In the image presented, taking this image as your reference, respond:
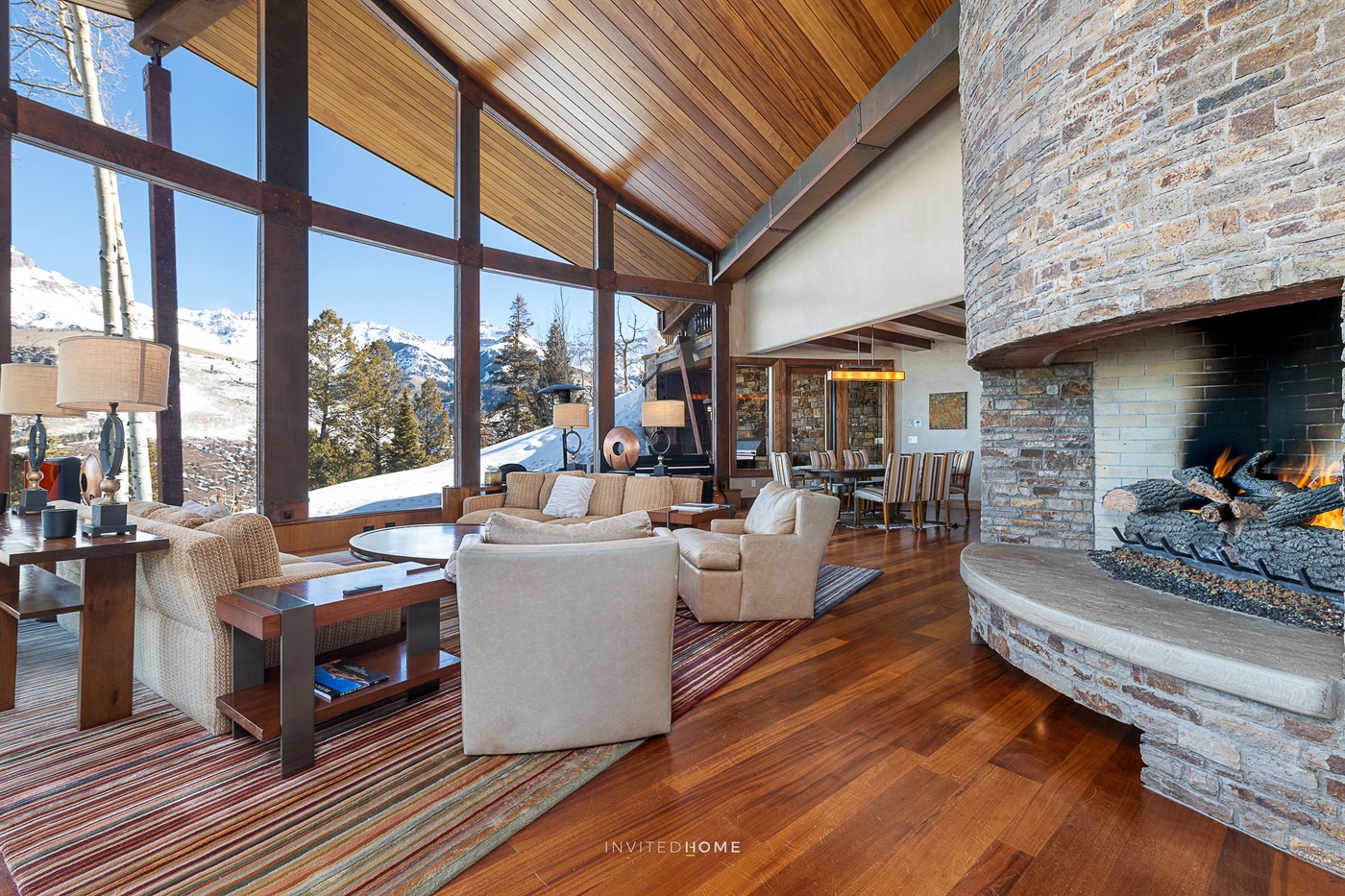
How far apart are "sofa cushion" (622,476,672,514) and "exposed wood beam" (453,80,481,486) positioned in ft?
7.19

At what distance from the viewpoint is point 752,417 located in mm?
9203

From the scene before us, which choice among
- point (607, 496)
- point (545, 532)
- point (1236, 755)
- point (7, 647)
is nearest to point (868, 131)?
point (607, 496)

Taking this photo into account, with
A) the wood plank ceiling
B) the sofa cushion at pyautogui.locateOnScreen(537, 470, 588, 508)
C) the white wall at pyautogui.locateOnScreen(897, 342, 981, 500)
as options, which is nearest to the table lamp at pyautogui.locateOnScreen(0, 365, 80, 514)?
the wood plank ceiling

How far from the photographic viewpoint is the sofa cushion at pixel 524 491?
231 inches

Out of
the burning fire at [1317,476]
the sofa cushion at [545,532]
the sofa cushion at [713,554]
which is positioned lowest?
the sofa cushion at [713,554]

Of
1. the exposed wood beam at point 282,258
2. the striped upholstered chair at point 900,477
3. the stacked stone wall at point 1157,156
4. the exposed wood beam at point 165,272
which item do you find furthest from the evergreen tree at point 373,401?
the stacked stone wall at point 1157,156

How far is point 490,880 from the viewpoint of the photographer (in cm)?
148

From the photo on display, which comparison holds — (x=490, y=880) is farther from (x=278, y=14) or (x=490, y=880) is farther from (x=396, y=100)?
(x=396, y=100)

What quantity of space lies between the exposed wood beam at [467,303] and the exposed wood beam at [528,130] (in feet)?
0.86

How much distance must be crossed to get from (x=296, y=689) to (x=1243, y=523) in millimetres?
3608

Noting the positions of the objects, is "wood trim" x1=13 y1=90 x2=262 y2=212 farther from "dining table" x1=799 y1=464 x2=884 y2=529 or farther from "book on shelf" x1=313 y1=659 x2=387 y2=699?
"dining table" x1=799 y1=464 x2=884 y2=529

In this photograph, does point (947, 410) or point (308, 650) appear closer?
point (308, 650)

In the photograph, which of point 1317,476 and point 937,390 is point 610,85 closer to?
point 1317,476

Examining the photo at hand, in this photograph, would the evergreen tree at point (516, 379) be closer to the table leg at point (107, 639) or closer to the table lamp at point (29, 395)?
the table lamp at point (29, 395)
